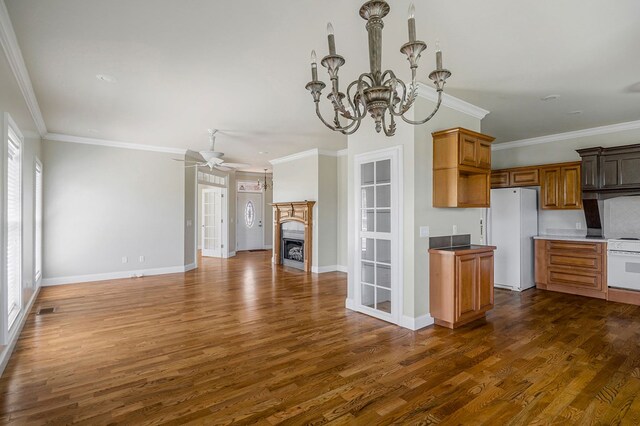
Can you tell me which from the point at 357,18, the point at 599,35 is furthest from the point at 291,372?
the point at 599,35

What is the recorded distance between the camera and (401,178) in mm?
3846

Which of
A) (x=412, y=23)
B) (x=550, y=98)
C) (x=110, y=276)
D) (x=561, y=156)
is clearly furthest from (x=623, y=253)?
(x=110, y=276)

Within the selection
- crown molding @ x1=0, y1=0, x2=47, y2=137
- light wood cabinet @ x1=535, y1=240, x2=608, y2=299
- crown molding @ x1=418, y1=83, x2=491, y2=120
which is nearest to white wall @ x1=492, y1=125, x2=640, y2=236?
light wood cabinet @ x1=535, y1=240, x2=608, y2=299

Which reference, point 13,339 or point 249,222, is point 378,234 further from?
point 249,222

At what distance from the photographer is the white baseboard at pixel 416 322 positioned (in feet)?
12.3

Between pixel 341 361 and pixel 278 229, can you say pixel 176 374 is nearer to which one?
pixel 341 361

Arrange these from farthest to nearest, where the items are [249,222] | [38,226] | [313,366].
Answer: [249,222] → [38,226] → [313,366]

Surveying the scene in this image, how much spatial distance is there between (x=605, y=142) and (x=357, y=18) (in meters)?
5.31

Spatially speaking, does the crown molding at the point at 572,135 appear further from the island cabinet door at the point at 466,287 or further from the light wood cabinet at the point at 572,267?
the island cabinet door at the point at 466,287

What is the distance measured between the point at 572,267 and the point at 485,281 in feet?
7.85

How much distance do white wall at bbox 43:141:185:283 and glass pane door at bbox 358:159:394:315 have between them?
4.65 meters

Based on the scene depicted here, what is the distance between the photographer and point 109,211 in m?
6.54

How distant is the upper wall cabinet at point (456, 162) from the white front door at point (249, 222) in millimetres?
8658

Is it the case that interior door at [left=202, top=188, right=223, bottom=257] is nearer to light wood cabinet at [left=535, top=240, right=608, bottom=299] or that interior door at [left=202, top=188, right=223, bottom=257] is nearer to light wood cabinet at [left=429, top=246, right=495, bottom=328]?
light wood cabinet at [left=429, top=246, right=495, bottom=328]
